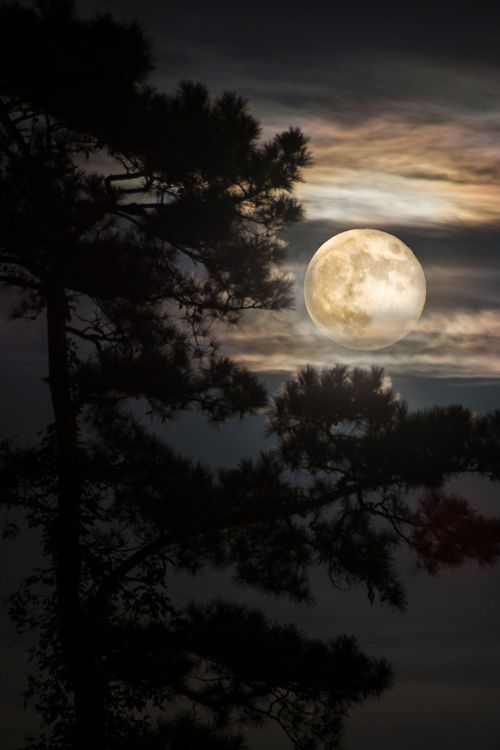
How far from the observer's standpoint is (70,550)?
28.7 ft

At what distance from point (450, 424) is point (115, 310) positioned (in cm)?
354

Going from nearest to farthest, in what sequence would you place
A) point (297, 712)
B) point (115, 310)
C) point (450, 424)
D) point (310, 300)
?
1. point (450, 424)
2. point (297, 712)
3. point (115, 310)
4. point (310, 300)

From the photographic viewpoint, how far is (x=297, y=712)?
8695 mm

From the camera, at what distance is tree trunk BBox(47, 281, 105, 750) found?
8.48 metres

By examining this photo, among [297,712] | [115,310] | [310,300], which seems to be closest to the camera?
[297,712]

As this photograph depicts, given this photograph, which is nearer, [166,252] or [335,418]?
[335,418]

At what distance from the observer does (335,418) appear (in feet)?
27.8

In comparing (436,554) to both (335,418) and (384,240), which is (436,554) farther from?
(384,240)

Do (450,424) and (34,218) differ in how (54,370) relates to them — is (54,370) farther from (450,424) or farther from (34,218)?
(450,424)

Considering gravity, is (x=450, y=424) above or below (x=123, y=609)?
above

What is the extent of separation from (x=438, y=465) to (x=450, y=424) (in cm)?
35

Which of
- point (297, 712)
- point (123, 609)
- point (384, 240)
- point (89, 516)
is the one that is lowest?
point (297, 712)

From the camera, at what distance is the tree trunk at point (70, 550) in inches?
334

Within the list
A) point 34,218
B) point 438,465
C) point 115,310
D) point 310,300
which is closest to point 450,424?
point 438,465
